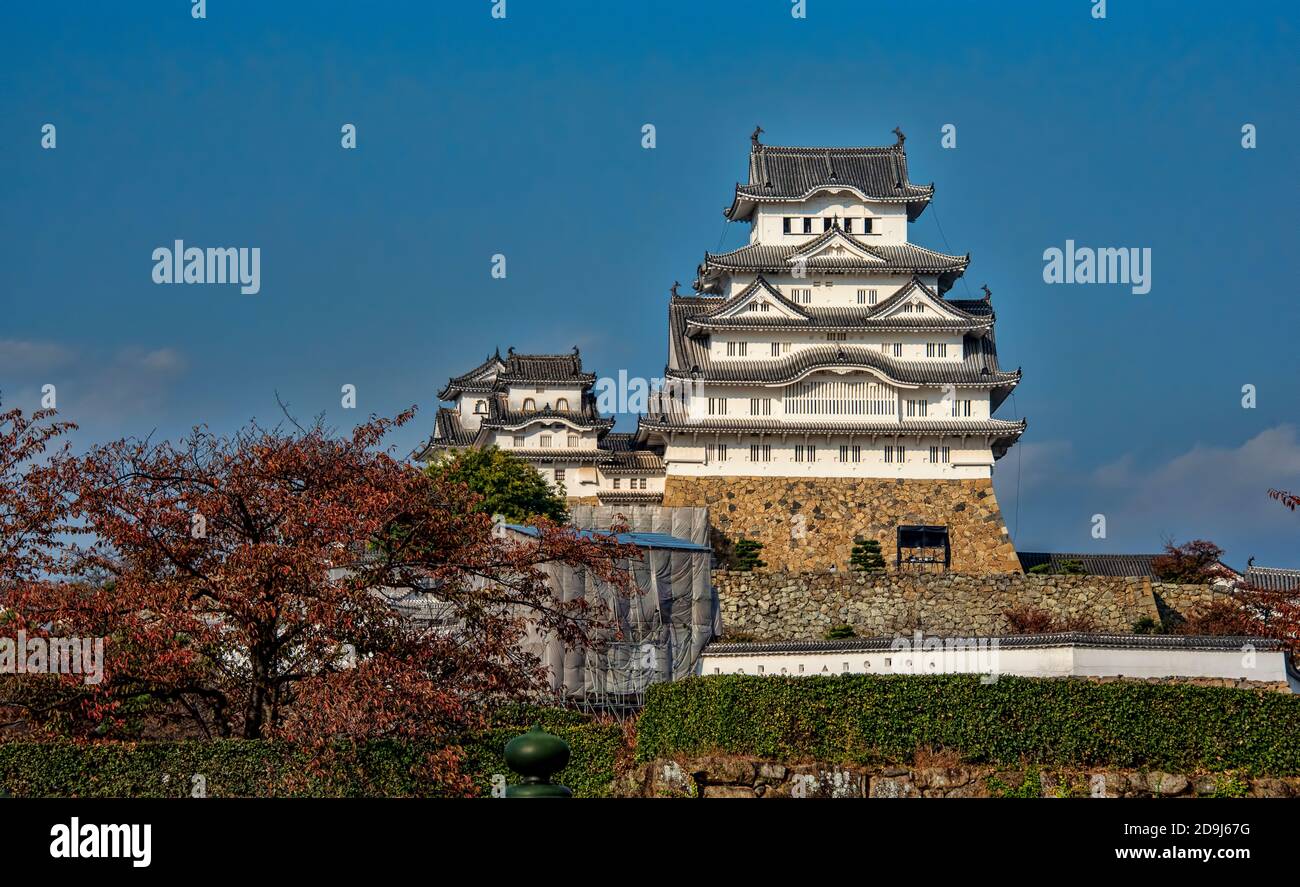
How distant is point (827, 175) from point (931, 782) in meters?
42.0

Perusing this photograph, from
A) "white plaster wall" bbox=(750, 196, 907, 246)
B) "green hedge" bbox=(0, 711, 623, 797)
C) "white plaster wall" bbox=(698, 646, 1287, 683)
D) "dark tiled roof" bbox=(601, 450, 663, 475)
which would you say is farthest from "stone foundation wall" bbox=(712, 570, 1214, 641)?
"green hedge" bbox=(0, 711, 623, 797)

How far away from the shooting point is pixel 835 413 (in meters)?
56.9

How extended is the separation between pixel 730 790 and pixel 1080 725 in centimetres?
500

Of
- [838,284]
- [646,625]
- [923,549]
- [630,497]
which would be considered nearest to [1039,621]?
[923,549]

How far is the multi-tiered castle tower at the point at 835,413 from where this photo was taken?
55.1m

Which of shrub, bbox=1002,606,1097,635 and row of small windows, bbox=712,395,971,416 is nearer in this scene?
shrub, bbox=1002,606,1097,635

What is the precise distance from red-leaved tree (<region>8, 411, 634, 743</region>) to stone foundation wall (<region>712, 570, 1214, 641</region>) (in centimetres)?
2435

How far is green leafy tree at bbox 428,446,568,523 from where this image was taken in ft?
167

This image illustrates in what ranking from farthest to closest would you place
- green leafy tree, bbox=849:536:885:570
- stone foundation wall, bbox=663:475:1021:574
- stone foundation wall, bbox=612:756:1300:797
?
stone foundation wall, bbox=663:475:1021:574 < green leafy tree, bbox=849:536:885:570 < stone foundation wall, bbox=612:756:1300:797

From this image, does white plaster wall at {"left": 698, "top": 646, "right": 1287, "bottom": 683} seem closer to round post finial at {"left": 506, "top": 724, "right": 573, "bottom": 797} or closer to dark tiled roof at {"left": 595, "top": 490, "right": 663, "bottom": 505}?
round post finial at {"left": 506, "top": 724, "right": 573, "bottom": 797}

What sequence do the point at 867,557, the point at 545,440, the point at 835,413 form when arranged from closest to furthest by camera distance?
the point at 867,557 < the point at 835,413 < the point at 545,440

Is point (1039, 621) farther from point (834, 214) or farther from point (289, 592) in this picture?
point (289, 592)
